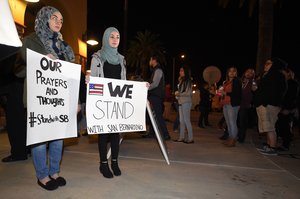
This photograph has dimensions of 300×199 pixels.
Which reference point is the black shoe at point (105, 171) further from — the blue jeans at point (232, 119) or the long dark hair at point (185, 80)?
the blue jeans at point (232, 119)

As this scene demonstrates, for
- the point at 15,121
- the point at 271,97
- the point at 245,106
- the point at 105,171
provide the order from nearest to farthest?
the point at 105,171 < the point at 15,121 < the point at 271,97 < the point at 245,106

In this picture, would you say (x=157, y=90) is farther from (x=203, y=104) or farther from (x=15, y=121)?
(x=203, y=104)

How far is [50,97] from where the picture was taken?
3.28 metres

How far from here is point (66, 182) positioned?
375cm

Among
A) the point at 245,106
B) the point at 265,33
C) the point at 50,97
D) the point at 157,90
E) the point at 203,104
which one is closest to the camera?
the point at 50,97

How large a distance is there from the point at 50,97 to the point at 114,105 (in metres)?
0.99

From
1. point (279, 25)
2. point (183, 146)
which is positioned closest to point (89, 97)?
point (183, 146)

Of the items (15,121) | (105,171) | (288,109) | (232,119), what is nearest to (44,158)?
(105,171)

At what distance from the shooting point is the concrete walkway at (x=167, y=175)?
3.47 meters

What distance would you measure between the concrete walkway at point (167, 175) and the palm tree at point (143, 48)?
143 feet

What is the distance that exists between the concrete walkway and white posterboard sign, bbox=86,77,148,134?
702 mm

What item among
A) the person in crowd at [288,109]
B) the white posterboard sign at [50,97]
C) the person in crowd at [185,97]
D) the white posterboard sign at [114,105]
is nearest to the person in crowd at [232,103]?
the person in crowd at [185,97]

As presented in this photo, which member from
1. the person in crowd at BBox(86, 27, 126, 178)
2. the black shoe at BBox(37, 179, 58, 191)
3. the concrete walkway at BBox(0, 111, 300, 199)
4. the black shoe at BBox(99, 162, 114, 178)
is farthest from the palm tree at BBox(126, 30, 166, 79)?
the black shoe at BBox(37, 179, 58, 191)

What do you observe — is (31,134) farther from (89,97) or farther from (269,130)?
(269,130)
